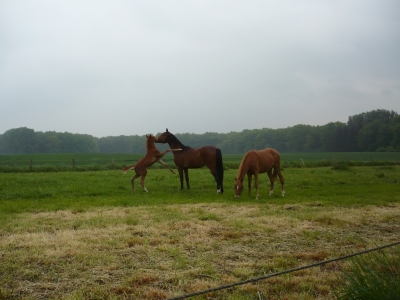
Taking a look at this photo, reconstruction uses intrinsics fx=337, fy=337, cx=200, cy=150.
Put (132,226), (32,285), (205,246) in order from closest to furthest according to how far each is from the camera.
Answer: (32,285) → (205,246) → (132,226)

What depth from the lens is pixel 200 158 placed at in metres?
13.6

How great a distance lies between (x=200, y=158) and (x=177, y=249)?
836cm

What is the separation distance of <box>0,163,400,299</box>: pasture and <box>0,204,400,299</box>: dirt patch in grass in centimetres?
2

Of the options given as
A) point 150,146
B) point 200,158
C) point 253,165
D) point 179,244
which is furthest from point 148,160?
point 179,244

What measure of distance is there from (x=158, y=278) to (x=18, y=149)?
303 feet

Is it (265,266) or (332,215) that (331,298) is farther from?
(332,215)

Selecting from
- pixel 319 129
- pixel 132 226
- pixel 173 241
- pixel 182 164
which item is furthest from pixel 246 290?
pixel 319 129

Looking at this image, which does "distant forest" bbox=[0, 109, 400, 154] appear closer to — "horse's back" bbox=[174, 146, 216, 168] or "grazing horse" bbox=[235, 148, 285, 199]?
"horse's back" bbox=[174, 146, 216, 168]

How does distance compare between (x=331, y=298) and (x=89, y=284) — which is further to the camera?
(x=89, y=284)

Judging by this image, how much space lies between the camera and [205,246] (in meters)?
5.54

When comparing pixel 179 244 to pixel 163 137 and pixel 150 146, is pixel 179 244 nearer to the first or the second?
pixel 150 146

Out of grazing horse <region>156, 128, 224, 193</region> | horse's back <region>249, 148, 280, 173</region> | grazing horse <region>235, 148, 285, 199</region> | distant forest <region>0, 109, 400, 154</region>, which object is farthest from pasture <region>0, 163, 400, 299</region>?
distant forest <region>0, 109, 400, 154</region>

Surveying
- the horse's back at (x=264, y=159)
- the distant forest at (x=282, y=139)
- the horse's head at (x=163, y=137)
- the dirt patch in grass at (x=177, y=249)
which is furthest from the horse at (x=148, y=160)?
the distant forest at (x=282, y=139)

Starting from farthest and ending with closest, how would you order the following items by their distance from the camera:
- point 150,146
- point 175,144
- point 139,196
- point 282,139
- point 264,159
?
point 282,139 < point 175,144 < point 150,146 < point 264,159 < point 139,196
